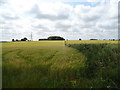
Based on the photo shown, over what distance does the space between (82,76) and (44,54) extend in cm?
220

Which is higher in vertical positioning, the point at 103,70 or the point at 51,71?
the point at 51,71

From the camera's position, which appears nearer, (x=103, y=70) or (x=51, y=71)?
(x=51, y=71)

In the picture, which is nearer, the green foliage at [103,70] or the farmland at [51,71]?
the farmland at [51,71]

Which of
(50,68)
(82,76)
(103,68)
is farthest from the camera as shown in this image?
(103,68)

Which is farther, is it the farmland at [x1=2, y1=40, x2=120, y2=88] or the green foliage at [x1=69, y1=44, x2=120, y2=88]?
the green foliage at [x1=69, y1=44, x2=120, y2=88]

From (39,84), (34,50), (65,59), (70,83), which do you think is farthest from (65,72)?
(34,50)

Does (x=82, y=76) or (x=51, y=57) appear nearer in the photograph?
(x=82, y=76)

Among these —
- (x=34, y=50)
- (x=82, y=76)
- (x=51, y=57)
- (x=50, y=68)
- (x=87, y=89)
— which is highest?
(x=34, y=50)

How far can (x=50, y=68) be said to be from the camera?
510 centimetres

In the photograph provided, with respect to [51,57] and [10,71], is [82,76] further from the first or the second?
[10,71]

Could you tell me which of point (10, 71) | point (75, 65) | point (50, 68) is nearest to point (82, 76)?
point (75, 65)

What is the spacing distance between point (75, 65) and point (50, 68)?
1284mm

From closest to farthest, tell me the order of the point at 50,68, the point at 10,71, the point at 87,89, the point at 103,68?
the point at 10,71, the point at 87,89, the point at 50,68, the point at 103,68

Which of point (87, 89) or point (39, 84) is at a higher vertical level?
point (39, 84)
